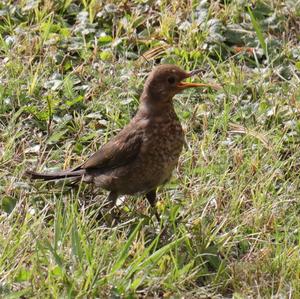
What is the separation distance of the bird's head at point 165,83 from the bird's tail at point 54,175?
2.01 feet

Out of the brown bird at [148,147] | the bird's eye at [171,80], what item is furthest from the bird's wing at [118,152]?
the bird's eye at [171,80]

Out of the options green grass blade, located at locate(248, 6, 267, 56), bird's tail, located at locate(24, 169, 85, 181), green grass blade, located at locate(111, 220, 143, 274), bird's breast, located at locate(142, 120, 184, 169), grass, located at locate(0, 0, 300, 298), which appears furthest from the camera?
green grass blade, located at locate(248, 6, 267, 56)

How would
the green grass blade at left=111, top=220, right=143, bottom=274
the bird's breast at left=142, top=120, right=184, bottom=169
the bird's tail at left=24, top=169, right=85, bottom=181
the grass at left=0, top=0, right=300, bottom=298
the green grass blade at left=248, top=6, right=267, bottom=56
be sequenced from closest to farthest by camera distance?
1. the green grass blade at left=111, top=220, right=143, bottom=274
2. the grass at left=0, top=0, right=300, bottom=298
3. the bird's breast at left=142, top=120, right=184, bottom=169
4. the bird's tail at left=24, top=169, right=85, bottom=181
5. the green grass blade at left=248, top=6, right=267, bottom=56

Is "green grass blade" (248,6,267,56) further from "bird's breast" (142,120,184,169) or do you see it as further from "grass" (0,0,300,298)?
"bird's breast" (142,120,184,169)

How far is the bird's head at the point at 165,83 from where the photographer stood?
618 cm

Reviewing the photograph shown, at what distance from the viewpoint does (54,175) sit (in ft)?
20.9

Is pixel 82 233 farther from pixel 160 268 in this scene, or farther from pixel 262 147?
pixel 262 147

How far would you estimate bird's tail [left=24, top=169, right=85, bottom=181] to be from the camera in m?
6.35

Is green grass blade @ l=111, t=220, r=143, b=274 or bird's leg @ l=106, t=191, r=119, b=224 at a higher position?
green grass blade @ l=111, t=220, r=143, b=274

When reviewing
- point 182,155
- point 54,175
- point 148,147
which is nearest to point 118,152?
point 148,147

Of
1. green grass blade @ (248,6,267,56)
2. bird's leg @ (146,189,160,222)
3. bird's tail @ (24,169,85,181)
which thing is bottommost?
green grass blade @ (248,6,267,56)

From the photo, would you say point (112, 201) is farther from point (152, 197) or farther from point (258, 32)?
point (258, 32)

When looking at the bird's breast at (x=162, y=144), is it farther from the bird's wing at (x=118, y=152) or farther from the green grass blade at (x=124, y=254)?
the green grass blade at (x=124, y=254)

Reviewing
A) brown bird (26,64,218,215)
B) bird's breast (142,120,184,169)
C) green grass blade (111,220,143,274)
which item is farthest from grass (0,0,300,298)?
bird's breast (142,120,184,169)
